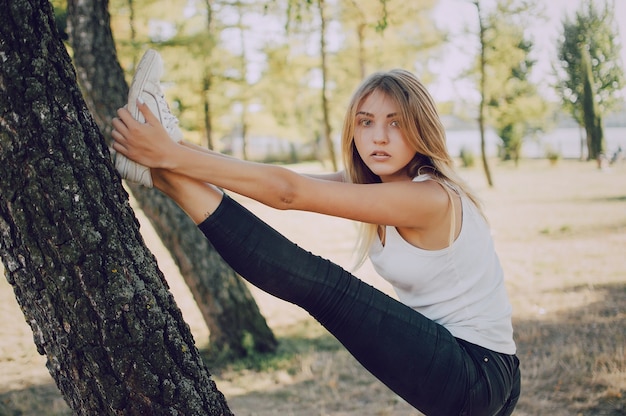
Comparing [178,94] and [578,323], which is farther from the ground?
[178,94]

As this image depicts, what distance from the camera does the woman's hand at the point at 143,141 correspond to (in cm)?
198

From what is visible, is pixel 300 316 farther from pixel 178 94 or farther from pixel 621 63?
pixel 621 63

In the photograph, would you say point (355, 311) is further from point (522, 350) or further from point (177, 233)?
point (522, 350)

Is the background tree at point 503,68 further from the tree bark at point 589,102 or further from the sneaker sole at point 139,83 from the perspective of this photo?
the sneaker sole at point 139,83

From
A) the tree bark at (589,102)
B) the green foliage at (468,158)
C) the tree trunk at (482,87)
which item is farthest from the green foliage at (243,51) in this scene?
the green foliage at (468,158)

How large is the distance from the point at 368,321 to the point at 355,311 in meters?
0.06

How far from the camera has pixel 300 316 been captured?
642cm

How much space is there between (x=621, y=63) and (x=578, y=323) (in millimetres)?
14425

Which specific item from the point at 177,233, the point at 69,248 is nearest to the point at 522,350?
the point at 177,233

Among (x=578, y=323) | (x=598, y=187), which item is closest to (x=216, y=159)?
(x=578, y=323)

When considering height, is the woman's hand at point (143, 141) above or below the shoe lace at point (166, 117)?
below

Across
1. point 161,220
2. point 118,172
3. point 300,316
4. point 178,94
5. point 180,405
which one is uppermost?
point 178,94

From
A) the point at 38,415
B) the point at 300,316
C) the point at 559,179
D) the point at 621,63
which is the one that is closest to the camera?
the point at 38,415

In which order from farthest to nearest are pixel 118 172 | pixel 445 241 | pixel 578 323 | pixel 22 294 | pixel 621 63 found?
pixel 621 63, pixel 578 323, pixel 445 241, pixel 118 172, pixel 22 294
